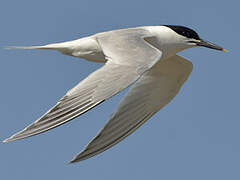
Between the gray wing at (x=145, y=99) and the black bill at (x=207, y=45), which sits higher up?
the black bill at (x=207, y=45)

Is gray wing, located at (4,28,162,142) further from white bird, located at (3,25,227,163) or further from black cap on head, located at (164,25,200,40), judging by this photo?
black cap on head, located at (164,25,200,40)

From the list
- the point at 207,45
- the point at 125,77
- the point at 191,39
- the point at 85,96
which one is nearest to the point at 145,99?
the point at 191,39

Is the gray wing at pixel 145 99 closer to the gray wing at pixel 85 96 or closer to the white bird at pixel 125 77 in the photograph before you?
the white bird at pixel 125 77

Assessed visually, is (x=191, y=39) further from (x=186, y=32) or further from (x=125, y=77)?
(x=125, y=77)

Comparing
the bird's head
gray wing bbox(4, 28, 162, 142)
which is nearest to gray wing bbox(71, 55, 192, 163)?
the bird's head

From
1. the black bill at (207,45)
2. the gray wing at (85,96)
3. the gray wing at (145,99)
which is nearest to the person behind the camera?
the gray wing at (85,96)

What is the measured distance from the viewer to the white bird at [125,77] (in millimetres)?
6301

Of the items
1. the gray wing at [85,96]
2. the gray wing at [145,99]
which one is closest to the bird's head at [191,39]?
the gray wing at [145,99]

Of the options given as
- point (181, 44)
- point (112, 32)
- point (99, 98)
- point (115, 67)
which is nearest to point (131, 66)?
point (115, 67)

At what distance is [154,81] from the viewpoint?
387 inches

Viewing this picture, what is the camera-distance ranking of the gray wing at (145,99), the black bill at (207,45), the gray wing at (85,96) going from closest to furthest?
the gray wing at (85,96), the gray wing at (145,99), the black bill at (207,45)

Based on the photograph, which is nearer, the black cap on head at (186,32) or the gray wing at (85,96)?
the gray wing at (85,96)

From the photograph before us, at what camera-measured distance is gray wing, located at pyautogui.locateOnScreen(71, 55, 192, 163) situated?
863 centimetres

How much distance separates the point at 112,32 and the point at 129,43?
81cm
